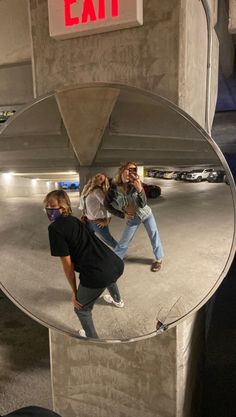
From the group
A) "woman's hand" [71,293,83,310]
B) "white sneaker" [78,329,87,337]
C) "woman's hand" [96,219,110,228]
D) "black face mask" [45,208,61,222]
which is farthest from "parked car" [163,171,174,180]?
"white sneaker" [78,329,87,337]

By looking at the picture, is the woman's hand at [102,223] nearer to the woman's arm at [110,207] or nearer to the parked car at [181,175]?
the woman's arm at [110,207]

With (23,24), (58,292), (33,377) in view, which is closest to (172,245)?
(58,292)

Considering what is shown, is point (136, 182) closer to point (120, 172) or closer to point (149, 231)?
point (120, 172)

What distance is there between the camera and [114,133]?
99cm

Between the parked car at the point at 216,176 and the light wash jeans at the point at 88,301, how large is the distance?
468 millimetres

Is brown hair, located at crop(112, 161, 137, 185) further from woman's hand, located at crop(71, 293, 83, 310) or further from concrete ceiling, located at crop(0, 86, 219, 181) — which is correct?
woman's hand, located at crop(71, 293, 83, 310)

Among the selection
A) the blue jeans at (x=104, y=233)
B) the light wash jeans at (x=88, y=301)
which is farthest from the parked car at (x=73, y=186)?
the light wash jeans at (x=88, y=301)

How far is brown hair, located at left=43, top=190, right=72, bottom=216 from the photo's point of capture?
1043mm

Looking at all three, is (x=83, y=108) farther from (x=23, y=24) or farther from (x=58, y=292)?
(x=23, y=24)

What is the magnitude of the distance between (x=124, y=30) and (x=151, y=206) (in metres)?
0.67

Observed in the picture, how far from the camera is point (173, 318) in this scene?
1095mm

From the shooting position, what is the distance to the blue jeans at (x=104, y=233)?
1.03 m

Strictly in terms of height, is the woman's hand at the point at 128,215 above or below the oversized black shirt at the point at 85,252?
above

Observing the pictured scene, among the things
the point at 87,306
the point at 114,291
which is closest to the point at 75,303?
the point at 87,306
